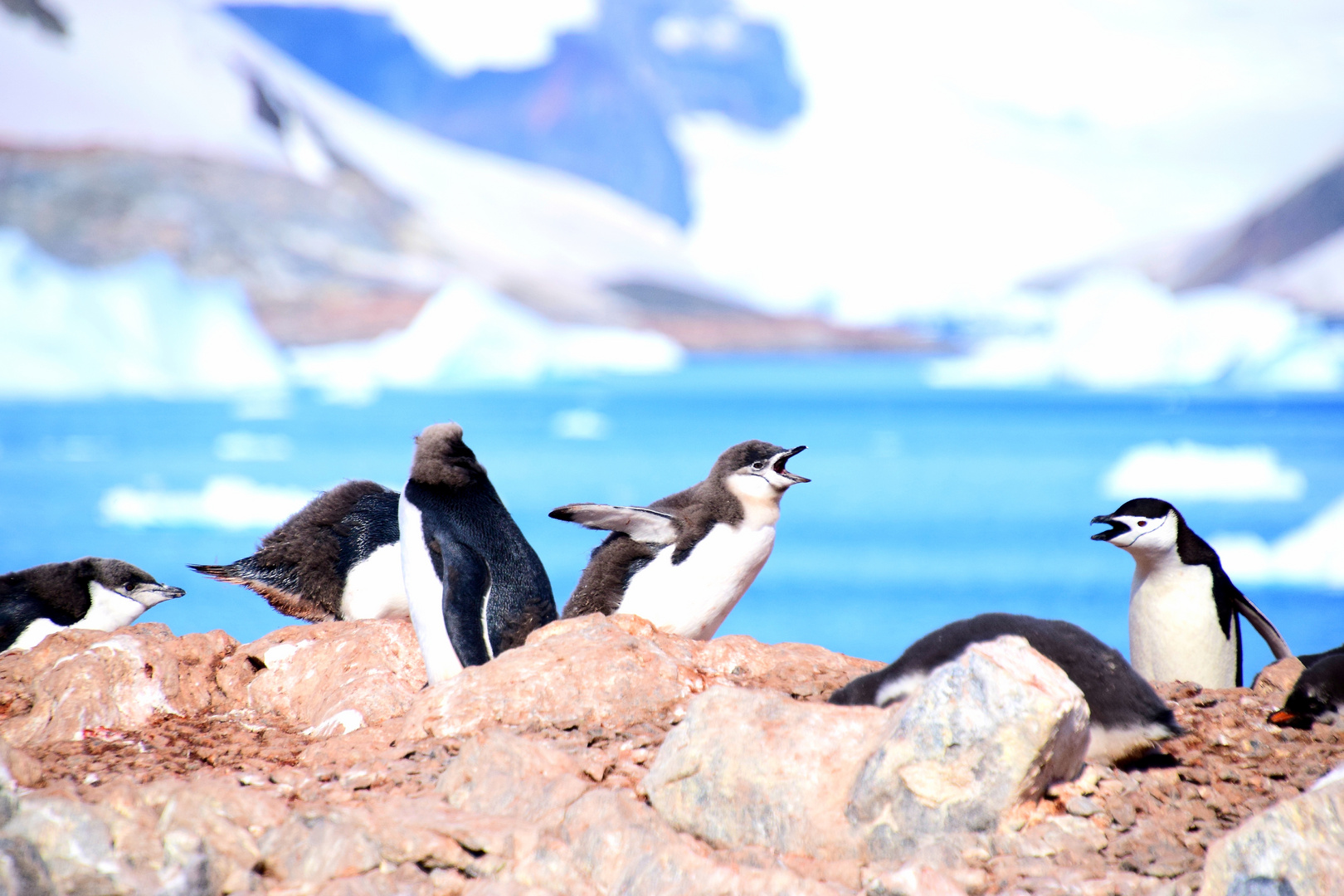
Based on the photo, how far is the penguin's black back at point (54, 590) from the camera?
3.69m

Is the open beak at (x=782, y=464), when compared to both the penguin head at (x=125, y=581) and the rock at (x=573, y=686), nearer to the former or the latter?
the rock at (x=573, y=686)

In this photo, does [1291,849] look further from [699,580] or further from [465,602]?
[465,602]

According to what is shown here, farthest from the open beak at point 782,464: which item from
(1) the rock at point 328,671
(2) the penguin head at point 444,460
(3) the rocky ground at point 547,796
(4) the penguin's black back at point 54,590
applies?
(4) the penguin's black back at point 54,590

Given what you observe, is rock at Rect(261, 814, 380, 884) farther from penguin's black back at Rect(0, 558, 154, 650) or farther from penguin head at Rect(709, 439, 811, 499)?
penguin's black back at Rect(0, 558, 154, 650)

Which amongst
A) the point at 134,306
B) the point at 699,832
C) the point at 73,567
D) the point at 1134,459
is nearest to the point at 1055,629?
the point at 699,832

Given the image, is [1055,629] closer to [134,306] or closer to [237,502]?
[237,502]

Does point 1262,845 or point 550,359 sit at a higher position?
→ point 550,359

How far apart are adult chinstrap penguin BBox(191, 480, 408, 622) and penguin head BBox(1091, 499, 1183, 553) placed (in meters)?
2.25

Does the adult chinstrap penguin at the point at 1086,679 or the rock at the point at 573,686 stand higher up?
the adult chinstrap penguin at the point at 1086,679

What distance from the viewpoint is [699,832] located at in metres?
2.08

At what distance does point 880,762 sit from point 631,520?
1377 millimetres

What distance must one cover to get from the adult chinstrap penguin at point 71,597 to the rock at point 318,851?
2.05 meters

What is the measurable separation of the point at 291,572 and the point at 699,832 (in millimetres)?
1946

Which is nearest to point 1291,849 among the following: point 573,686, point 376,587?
point 573,686
